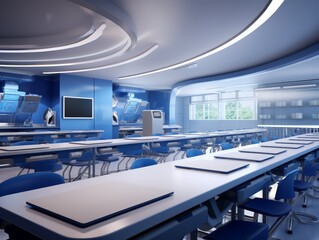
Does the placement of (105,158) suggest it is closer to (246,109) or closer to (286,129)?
(286,129)

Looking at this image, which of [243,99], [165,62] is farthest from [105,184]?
[243,99]

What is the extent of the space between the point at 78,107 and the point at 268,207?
8023 millimetres

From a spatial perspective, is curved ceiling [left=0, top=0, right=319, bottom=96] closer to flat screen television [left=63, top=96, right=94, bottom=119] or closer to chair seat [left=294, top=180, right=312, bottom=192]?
flat screen television [left=63, top=96, right=94, bottom=119]

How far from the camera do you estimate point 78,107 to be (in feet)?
29.8

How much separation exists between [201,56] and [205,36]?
1474mm

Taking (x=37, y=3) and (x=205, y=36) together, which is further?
(x=205, y=36)

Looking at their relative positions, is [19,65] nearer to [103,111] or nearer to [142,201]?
[103,111]

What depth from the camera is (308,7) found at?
3650 millimetres

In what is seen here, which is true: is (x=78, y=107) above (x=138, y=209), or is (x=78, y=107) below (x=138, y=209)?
above

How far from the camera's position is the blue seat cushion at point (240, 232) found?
1536 millimetres

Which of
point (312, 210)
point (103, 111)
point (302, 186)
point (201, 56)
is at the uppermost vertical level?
point (201, 56)

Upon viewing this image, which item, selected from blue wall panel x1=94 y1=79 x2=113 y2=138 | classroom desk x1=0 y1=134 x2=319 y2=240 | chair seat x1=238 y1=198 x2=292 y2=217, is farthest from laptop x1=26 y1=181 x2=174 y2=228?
blue wall panel x1=94 y1=79 x2=113 y2=138

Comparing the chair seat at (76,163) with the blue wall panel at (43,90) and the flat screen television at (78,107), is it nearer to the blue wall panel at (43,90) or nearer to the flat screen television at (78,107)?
the flat screen television at (78,107)

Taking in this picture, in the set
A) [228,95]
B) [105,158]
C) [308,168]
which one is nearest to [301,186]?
[308,168]
